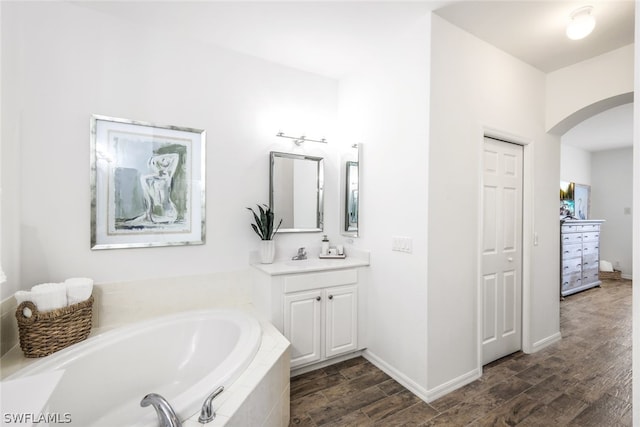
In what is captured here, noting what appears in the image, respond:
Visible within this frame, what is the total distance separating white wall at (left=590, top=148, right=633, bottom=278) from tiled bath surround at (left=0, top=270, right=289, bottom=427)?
7432mm

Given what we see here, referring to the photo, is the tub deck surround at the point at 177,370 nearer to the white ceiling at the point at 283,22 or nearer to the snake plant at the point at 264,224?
the snake plant at the point at 264,224

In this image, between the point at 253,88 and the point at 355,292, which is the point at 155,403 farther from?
the point at 253,88

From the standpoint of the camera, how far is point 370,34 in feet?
6.98

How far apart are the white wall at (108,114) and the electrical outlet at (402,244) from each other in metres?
0.94

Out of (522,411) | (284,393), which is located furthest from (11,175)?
(522,411)

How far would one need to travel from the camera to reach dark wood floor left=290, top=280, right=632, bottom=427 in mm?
1723

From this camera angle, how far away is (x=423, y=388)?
1.91m

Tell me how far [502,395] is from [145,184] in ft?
10.00

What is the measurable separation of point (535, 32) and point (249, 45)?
89.1 inches

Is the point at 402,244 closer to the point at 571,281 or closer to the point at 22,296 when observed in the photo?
the point at 22,296

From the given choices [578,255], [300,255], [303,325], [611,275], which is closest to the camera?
[303,325]

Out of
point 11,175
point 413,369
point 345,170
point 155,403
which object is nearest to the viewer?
point 155,403

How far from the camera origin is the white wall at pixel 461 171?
1.93m

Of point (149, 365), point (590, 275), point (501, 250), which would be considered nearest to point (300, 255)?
point (149, 365)
